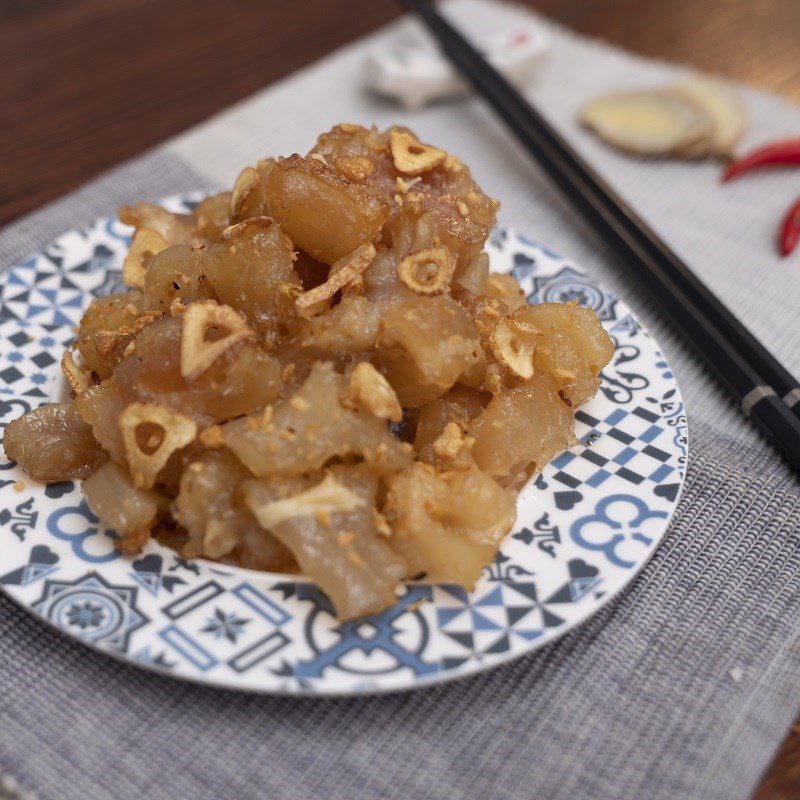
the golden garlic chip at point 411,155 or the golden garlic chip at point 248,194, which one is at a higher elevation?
the golden garlic chip at point 411,155

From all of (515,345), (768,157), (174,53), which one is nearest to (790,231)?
(768,157)

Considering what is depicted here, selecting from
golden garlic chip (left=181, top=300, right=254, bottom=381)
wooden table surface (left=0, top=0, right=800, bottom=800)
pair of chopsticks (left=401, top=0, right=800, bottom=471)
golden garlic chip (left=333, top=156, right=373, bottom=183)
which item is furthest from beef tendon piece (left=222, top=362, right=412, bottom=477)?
wooden table surface (left=0, top=0, right=800, bottom=800)

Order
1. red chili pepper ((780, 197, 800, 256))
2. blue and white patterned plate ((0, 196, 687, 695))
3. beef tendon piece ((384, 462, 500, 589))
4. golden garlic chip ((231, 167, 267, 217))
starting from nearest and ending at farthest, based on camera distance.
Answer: blue and white patterned plate ((0, 196, 687, 695)), beef tendon piece ((384, 462, 500, 589)), golden garlic chip ((231, 167, 267, 217)), red chili pepper ((780, 197, 800, 256))

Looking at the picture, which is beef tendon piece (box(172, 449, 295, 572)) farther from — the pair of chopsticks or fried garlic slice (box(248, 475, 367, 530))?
the pair of chopsticks

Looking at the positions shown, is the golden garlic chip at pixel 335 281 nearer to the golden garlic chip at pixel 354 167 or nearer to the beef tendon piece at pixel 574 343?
the golden garlic chip at pixel 354 167

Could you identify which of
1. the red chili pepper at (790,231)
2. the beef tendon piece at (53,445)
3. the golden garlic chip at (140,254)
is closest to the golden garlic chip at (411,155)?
the golden garlic chip at (140,254)

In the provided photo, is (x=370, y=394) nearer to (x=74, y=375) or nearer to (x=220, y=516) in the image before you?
(x=220, y=516)
